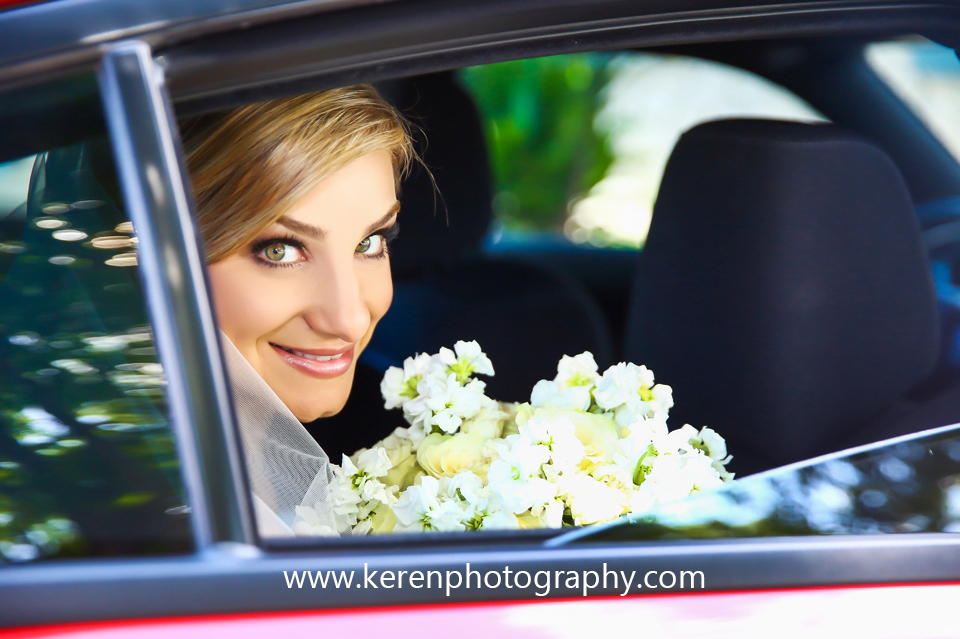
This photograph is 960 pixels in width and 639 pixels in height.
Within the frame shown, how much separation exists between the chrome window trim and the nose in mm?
406

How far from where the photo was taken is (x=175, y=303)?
866 millimetres

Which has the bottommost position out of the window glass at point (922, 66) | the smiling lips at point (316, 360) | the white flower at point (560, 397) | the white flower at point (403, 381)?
the white flower at point (560, 397)

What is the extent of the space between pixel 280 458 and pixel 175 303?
1.29 ft

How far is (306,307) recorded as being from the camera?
1281 mm

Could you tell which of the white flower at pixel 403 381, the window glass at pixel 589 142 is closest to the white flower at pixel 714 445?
the white flower at pixel 403 381

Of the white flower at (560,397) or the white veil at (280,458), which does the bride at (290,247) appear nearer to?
the white veil at (280,458)

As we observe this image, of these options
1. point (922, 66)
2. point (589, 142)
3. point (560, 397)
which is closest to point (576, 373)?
point (560, 397)

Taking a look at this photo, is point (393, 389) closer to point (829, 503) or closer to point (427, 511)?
point (427, 511)

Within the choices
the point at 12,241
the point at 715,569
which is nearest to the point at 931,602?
the point at 715,569

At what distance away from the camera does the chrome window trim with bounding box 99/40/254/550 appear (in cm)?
87

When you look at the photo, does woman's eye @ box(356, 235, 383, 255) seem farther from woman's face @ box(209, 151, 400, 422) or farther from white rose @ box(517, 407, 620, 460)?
white rose @ box(517, 407, 620, 460)

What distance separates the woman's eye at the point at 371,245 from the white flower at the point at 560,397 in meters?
0.34

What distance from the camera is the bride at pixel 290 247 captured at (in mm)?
1207

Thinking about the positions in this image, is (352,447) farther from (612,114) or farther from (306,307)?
(612,114)
